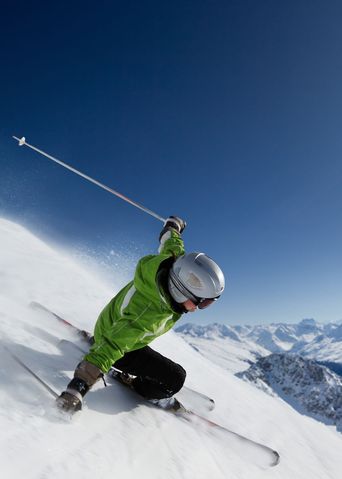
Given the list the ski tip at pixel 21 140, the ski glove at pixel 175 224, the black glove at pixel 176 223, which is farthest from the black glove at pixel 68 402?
the ski tip at pixel 21 140

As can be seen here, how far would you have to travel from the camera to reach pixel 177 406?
4.76 metres

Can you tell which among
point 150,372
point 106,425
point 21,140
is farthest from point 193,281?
point 21,140

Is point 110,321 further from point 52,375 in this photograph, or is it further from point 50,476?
point 50,476

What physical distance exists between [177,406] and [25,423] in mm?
2335

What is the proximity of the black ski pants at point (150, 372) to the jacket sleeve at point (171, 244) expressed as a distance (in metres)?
1.30

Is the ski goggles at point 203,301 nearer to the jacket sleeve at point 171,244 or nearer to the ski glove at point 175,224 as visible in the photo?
the jacket sleeve at point 171,244

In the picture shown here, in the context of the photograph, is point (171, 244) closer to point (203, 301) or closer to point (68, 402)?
point (203, 301)

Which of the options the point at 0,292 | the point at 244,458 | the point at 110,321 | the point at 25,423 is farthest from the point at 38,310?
the point at 244,458

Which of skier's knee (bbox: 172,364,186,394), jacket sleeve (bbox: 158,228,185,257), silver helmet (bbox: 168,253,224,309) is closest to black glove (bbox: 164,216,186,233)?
jacket sleeve (bbox: 158,228,185,257)

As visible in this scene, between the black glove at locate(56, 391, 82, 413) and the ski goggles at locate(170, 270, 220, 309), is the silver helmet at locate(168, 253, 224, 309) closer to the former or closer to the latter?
the ski goggles at locate(170, 270, 220, 309)

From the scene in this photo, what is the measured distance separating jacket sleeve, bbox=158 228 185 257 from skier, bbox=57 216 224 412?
0.46m

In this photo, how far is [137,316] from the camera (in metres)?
4.18

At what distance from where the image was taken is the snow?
2.76m

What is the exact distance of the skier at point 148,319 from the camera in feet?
12.8
